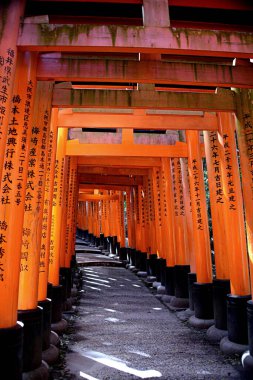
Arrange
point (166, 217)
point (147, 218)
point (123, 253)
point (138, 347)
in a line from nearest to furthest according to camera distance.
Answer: point (138, 347), point (166, 217), point (147, 218), point (123, 253)

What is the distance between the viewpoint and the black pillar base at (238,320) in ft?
17.0

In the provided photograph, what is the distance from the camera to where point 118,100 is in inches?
197

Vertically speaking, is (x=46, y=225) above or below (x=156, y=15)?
below

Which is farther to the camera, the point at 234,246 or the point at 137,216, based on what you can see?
the point at 137,216

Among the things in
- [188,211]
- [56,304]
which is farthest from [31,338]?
[188,211]

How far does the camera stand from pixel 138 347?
5.69 m

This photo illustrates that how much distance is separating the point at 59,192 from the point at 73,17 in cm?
385

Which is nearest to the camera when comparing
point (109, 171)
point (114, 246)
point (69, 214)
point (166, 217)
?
point (166, 217)

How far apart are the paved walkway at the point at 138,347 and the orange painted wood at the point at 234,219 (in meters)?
1.19

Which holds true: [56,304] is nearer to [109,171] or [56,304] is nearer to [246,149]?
[246,149]

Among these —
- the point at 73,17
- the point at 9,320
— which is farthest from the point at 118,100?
the point at 9,320

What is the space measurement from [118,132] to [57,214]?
348 cm

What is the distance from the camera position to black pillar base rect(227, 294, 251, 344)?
17.0 ft

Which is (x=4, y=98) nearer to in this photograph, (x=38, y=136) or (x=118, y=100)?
(x=38, y=136)
